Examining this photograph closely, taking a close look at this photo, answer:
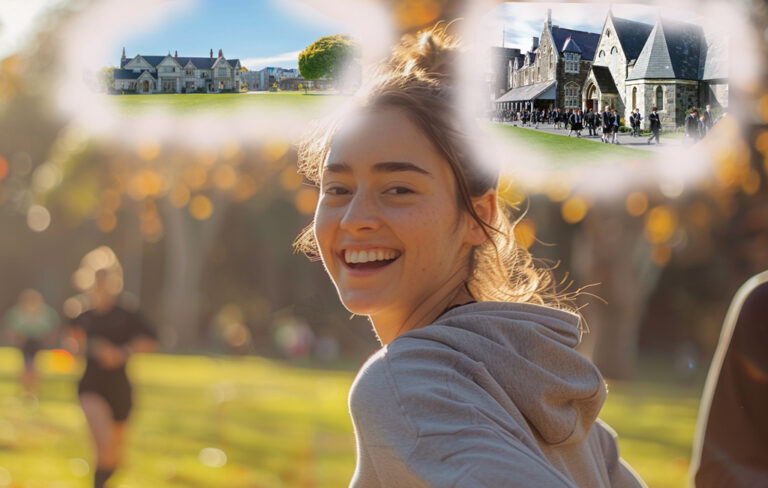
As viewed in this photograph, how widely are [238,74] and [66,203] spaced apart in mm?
12850

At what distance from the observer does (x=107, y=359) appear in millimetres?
4891

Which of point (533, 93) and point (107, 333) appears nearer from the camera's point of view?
point (533, 93)

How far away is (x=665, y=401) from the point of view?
998 centimetres

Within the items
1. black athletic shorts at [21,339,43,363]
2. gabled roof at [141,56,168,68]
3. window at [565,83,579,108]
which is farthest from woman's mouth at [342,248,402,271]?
black athletic shorts at [21,339,43,363]

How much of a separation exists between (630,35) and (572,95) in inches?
11.3

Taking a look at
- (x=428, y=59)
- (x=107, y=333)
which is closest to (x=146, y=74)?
(x=428, y=59)

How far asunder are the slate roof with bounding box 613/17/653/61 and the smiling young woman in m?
0.78

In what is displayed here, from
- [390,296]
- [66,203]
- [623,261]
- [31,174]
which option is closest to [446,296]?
[390,296]

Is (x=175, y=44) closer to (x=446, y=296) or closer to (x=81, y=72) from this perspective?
(x=81, y=72)

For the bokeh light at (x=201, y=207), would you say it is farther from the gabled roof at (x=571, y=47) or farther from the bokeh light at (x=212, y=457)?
the gabled roof at (x=571, y=47)

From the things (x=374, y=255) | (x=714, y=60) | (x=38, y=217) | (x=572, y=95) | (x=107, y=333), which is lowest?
(x=38, y=217)

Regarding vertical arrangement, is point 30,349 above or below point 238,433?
above

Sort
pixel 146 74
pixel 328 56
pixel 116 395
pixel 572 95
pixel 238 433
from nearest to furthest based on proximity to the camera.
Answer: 1. pixel 572 95
2. pixel 328 56
3. pixel 146 74
4. pixel 116 395
5. pixel 238 433

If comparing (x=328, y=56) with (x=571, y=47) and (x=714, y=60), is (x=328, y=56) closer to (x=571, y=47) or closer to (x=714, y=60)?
(x=571, y=47)
